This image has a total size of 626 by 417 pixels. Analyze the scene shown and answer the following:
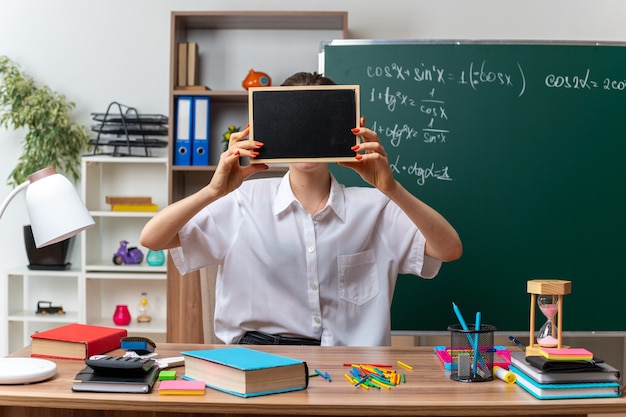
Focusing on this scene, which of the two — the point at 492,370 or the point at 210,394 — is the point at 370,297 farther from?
the point at 210,394

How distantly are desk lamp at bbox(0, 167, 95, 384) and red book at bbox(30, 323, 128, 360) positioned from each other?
0.15 meters

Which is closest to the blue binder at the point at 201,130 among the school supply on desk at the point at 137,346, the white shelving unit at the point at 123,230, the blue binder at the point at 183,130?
the blue binder at the point at 183,130

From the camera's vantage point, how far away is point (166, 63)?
12.8ft

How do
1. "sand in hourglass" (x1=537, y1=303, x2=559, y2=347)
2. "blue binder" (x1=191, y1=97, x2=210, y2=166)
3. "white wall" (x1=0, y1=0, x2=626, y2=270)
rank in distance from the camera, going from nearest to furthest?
"sand in hourglass" (x1=537, y1=303, x2=559, y2=347)
"blue binder" (x1=191, y1=97, x2=210, y2=166)
"white wall" (x1=0, y1=0, x2=626, y2=270)

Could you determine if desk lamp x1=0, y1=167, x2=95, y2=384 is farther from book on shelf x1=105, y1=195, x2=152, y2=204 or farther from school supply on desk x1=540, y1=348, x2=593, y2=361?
book on shelf x1=105, y1=195, x2=152, y2=204

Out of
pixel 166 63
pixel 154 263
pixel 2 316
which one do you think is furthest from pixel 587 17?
pixel 2 316

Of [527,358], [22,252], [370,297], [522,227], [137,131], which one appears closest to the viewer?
[527,358]

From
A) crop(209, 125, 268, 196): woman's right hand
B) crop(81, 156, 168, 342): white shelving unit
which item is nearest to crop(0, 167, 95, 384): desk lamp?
crop(209, 125, 268, 196): woman's right hand

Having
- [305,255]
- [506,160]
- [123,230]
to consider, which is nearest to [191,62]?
[123,230]

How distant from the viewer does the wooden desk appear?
139 centimetres

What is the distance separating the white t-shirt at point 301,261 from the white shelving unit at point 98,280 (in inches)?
63.0

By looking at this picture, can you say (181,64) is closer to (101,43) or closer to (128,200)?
(101,43)

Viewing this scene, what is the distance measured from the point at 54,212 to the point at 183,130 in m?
2.11

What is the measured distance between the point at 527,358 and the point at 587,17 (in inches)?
107
